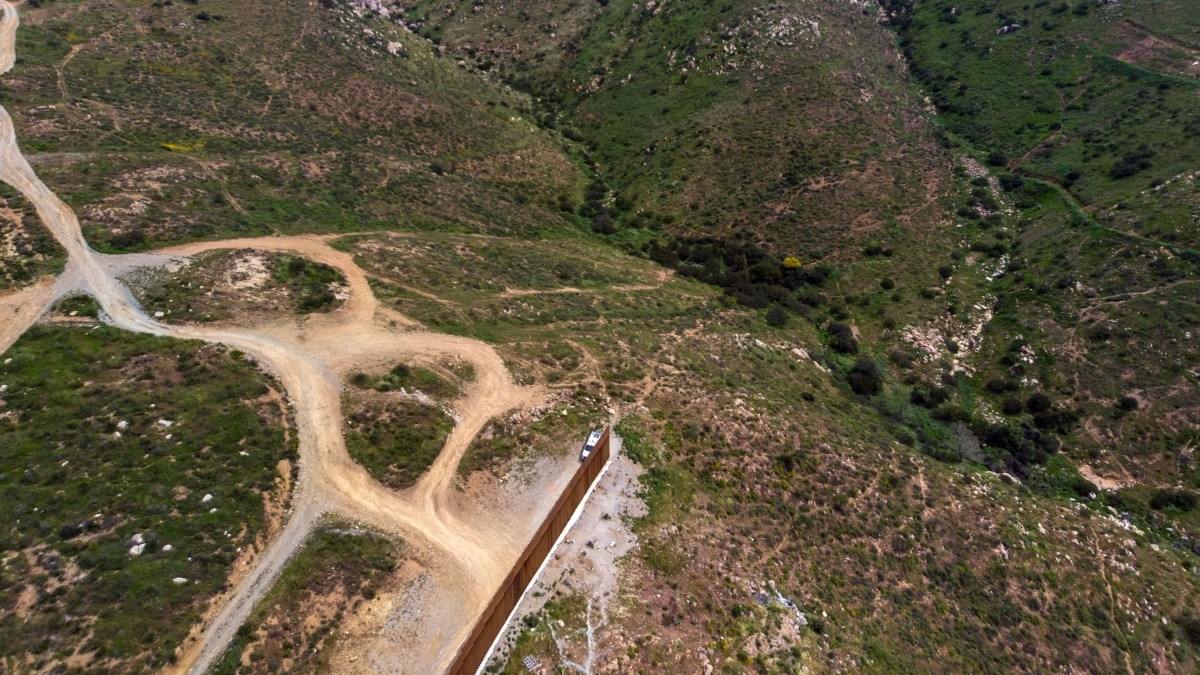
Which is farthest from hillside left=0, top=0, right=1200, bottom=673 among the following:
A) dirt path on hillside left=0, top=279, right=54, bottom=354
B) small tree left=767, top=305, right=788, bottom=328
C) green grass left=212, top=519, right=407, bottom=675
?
dirt path on hillside left=0, top=279, right=54, bottom=354

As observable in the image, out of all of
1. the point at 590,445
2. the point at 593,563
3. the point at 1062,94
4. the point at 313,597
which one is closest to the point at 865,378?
the point at 590,445

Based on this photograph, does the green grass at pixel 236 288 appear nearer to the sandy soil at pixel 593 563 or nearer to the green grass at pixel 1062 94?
the sandy soil at pixel 593 563

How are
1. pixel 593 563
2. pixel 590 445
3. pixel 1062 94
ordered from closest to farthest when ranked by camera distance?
pixel 593 563, pixel 590 445, pixel 1062 94

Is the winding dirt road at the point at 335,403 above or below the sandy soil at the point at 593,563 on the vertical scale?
below

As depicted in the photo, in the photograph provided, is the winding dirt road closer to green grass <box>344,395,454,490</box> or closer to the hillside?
the hillside

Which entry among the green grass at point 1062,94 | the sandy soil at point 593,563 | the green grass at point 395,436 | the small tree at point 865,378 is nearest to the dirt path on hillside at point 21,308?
the green grass at point 395,436

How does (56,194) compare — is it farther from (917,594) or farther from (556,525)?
(917,594)

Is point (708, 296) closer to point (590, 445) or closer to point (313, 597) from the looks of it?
point (590, 445)
